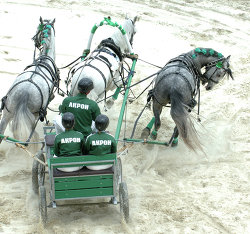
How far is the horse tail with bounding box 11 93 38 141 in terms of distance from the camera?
6180mm

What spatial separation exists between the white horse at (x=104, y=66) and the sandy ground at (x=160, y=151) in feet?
4.00

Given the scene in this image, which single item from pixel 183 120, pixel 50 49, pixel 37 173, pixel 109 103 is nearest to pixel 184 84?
pixel 183 120

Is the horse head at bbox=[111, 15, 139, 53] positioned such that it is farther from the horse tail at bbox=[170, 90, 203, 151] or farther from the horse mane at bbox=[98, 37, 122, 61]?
the horse tail at bbox=[170, 90, 203, 151]

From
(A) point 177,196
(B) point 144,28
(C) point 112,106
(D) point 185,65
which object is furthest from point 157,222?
(B) point 144,28

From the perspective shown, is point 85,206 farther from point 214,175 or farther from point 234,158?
point 234,158

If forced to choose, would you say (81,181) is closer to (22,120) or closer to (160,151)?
(22,120)

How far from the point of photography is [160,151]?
755cm

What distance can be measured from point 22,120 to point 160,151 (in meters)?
2.60

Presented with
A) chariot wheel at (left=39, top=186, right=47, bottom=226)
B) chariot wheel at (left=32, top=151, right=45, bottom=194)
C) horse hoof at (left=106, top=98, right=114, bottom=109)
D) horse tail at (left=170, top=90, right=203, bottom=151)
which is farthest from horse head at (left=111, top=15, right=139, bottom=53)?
chariot wheel at (left=39, top=186, right=47, bottom=226)

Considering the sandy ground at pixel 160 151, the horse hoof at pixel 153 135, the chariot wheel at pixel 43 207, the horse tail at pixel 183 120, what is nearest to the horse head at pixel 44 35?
the sandy ground at pixel 160 151

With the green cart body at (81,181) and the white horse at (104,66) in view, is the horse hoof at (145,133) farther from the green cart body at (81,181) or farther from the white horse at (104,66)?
the green cart body at (81,181)

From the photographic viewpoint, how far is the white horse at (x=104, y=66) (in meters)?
6.78

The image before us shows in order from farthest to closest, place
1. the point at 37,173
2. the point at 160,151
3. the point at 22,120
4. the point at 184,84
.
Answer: the point at 160,151, the point at 184,84, the point at 22,120, the point at 37,173

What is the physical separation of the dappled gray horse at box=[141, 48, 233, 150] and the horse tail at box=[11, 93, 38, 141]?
2.14 m
